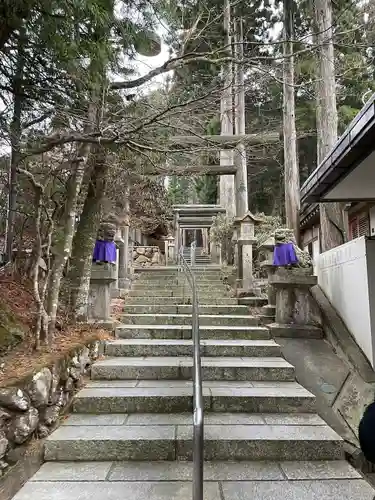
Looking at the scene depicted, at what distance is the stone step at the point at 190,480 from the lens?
6.72 ft

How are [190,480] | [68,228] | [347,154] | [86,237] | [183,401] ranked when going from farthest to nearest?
1. [86,237]
2. [68,228]
3. [347,154]
4. [183,401]
5. [190,480]

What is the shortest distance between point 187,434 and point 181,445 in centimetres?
10

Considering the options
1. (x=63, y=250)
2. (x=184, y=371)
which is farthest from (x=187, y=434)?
(x=63, y=250)

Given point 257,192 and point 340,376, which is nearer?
point 340,376

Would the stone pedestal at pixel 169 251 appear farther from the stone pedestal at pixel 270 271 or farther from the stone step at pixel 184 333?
the stone step at pixel 184 333

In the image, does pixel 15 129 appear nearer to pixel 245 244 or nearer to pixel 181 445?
pixel 181 445

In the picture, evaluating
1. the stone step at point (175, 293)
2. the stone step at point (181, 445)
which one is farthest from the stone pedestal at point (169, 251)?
the stone step at point (181, 445)

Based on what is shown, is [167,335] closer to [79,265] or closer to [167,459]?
[79,265]

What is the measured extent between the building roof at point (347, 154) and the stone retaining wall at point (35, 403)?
10.5 ft

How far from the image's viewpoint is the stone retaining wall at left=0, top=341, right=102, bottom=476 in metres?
2.22

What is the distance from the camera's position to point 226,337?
4441 millimetres

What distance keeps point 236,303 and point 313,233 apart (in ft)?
25.6

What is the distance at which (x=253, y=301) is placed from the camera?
573 cm

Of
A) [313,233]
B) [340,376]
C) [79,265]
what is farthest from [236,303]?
[313,233]
